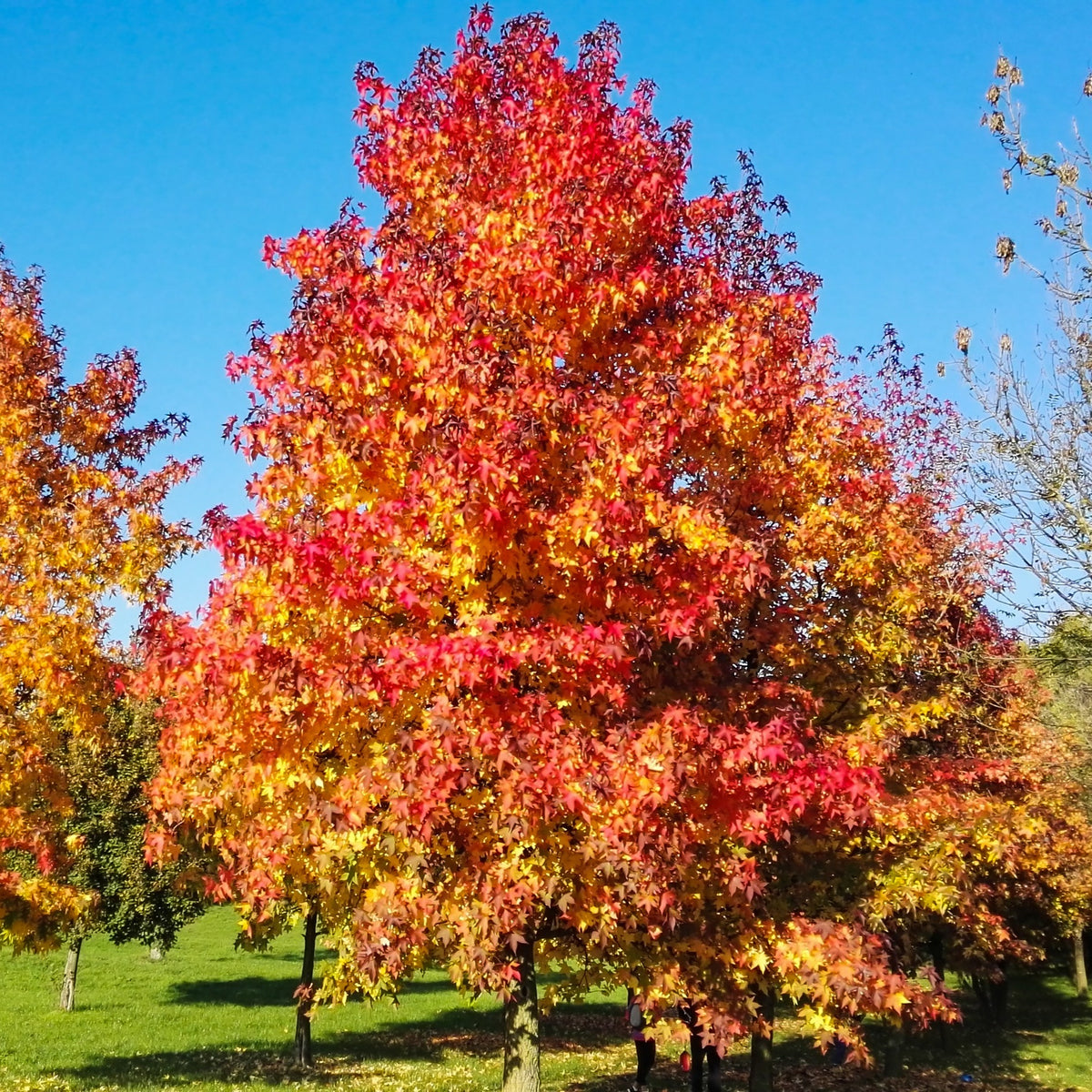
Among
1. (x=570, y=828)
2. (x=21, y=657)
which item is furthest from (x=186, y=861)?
(x=570, y=828)

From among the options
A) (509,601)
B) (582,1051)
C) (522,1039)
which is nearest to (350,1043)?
(582,1051)

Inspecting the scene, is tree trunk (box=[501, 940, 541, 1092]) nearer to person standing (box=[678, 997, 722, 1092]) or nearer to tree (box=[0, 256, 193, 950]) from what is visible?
person standing (box=[678, 997, 722, 1092])

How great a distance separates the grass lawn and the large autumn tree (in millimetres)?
9507

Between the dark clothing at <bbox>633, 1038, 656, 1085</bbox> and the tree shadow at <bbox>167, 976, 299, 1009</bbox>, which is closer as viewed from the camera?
the dark clothing at <bbox>633, 1038, 656, 1085</bbox>

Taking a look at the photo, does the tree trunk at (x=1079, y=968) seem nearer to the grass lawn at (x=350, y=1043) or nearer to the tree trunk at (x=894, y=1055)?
the grass lawn at (x=350, y=1043)

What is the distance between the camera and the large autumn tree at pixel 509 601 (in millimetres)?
6242

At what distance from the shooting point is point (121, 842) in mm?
26266

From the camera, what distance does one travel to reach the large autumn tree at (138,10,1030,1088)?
624 cm

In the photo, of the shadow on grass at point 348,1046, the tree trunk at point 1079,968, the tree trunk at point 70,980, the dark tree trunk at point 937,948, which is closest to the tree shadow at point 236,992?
the shadow on grass at point 348,1046

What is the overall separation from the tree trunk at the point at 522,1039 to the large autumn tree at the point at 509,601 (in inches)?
1.3

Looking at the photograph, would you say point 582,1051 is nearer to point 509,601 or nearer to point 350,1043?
point 350,1043

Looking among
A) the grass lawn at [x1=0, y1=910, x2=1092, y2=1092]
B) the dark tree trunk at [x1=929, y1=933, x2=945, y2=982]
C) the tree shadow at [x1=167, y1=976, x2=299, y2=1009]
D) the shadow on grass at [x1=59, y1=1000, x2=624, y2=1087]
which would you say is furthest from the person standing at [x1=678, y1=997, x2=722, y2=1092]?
the tree shadow at [x1=167, y1=976, x2=299, y2=1009]

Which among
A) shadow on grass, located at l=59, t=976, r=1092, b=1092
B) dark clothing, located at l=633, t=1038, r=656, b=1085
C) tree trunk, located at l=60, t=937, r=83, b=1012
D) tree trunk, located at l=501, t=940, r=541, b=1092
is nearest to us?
tree trunk, located at l=501, t=940, r=541, b=1092

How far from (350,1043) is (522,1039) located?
1770cm
